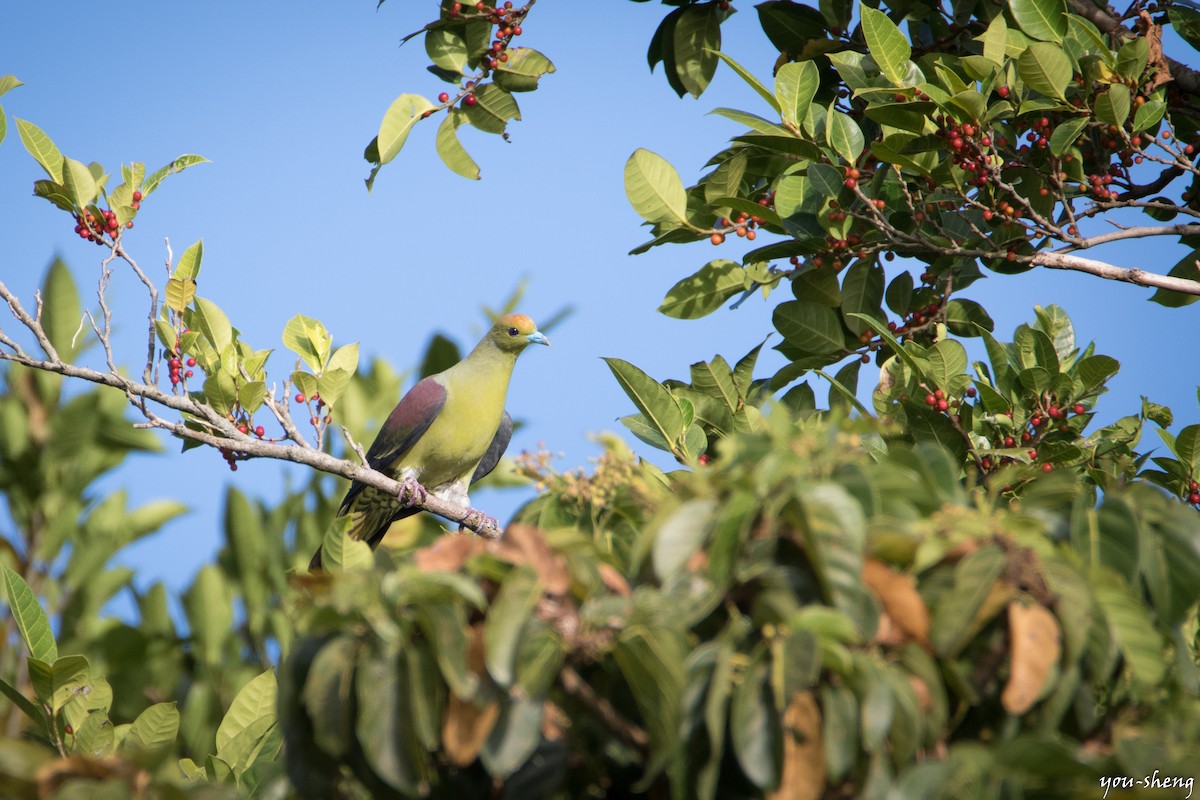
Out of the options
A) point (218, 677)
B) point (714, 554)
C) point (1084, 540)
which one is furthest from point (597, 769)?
point (218, 677)

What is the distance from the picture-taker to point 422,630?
1.83m

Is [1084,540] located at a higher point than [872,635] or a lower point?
higher

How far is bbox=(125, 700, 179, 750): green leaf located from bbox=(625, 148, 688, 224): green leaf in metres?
2.28

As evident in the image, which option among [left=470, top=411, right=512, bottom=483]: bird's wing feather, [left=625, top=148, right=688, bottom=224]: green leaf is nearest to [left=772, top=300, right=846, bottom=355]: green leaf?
[left=625, top=148, right=688, bottom=224]: green leaf

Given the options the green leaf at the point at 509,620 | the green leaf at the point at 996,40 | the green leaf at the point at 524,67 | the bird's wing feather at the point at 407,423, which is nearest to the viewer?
the green leaf at the point at 509,620

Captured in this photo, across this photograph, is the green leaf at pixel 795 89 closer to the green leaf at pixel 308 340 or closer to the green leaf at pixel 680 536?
the green leaf at pixel 308 340

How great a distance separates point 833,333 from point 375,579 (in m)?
2.60

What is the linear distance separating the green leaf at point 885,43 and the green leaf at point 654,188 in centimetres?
80

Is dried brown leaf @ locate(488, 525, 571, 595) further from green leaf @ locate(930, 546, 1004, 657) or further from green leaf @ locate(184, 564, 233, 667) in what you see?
green leaf @ locate(184, 564, 233, 667)

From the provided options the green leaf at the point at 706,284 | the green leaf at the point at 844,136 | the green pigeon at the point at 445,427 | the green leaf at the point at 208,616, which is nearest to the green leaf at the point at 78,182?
the green leaf at the point at 706,284

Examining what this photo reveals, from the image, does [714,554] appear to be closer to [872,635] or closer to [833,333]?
[872,635]

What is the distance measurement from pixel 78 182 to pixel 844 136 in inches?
105

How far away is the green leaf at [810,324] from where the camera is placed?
4.04m

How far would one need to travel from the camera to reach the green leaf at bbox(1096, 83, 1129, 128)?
3.54 m
